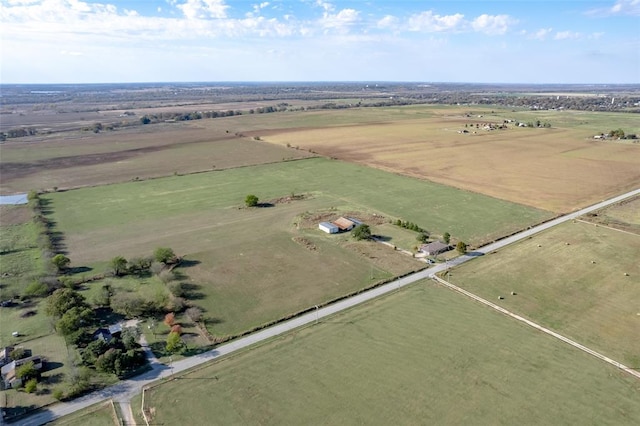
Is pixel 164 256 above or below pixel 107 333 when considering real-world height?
above

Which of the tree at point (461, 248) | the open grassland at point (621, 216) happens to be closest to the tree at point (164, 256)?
the tree at point (461, 248)

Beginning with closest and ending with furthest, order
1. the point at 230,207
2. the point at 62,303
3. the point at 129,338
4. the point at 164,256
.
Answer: the point at 129,338 < the point at 62,303 < the point at 164,256 < the point at 230,207

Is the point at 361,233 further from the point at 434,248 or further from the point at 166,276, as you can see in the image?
the point at 166,276

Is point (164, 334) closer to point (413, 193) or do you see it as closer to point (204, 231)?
point (204, 231)

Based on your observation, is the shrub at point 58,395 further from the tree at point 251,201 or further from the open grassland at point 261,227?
the tree at point 251,201

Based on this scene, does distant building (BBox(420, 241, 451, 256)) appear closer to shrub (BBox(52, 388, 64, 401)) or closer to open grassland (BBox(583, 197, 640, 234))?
open grassland (BBox(583, 197, 640, 234))

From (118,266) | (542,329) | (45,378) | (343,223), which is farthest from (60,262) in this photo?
(542,329)
